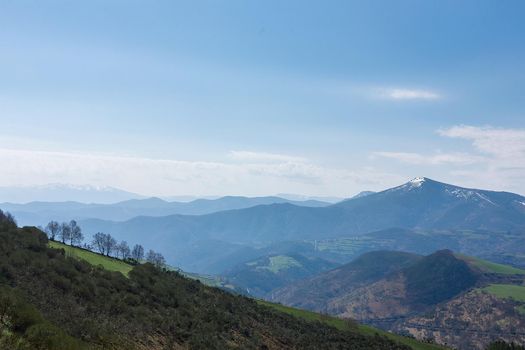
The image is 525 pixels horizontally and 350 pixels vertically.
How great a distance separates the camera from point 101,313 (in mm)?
38438

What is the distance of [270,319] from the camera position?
77.4 metres

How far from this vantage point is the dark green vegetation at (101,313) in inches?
985

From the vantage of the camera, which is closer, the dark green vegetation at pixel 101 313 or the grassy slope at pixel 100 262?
the dark green vegetation at pixel 101 313

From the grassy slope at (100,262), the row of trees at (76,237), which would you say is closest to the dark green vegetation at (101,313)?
the grassy slope at (100,262)

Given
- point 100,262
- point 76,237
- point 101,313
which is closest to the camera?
point 101,313

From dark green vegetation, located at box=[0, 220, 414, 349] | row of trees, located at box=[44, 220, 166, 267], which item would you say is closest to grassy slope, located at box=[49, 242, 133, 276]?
dark green vegetation, located at box=[0, 220, 414, 349]

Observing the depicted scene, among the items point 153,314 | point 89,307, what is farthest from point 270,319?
point 89,307

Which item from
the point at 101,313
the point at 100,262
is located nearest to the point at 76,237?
the point at 100,262

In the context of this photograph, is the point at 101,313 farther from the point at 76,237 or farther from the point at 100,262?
the point at 76,237

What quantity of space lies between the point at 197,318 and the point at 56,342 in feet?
99.5

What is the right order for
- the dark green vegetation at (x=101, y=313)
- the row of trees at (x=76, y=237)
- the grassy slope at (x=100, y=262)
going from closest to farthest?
the dark green vegetation at (x=101, y=313) < the grassy slope at (x=100, y=262) < the row of trees at (x=76, y=237)

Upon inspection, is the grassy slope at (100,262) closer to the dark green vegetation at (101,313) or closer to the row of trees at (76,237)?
the dark green vegetation at (101,313)

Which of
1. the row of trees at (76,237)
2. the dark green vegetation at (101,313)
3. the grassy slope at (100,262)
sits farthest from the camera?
the row of trees at (76,237)

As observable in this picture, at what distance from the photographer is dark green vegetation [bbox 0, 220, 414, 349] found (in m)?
25.0
